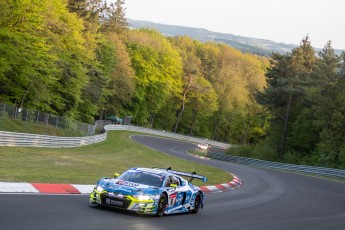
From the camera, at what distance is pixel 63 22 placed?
5953cm

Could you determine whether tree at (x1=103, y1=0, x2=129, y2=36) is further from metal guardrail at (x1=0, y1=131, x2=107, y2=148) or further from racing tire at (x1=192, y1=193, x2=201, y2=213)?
racing tire at (x1=192, y1=193, x2=201, y2=213)

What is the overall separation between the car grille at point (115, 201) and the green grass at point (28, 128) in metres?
28.6

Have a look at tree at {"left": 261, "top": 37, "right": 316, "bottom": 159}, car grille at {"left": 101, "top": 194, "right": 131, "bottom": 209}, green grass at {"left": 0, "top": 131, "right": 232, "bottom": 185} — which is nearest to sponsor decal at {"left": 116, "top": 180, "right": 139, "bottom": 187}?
car grille at {"left": 101, "top": 194, "right": 131, "bottom": 209}

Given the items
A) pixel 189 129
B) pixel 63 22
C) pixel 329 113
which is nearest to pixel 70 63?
pixel 63 22

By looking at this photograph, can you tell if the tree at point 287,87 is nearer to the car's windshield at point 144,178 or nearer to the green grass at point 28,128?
the green grass at point 28,128

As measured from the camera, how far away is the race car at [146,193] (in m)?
14.2

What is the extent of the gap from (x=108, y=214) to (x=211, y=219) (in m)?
3.52

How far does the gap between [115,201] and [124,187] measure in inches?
19.6

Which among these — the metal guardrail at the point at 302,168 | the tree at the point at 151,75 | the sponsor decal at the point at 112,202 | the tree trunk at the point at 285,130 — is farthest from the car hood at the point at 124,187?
the tree at the point at 151,75

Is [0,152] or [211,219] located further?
[0,152]

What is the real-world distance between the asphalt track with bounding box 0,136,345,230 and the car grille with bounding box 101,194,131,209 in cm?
22

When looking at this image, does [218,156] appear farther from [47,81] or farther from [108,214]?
[108,214]

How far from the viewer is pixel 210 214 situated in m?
17.0

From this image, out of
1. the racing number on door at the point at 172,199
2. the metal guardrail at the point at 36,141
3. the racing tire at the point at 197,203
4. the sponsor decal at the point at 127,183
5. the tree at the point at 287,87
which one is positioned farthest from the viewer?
the tree at the point at 287,87
